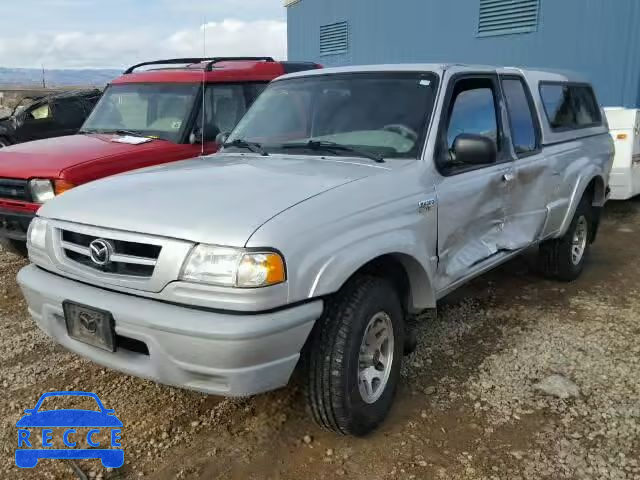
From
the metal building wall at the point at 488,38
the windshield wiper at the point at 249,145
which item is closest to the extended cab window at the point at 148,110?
the windshield wiper at the point at 249,145

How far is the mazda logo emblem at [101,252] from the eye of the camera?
2.63 metres

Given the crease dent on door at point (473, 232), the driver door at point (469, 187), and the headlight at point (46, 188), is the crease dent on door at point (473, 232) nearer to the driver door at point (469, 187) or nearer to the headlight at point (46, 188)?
the driver door at point (469, 187)

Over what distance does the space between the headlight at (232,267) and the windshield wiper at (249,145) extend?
144 cm

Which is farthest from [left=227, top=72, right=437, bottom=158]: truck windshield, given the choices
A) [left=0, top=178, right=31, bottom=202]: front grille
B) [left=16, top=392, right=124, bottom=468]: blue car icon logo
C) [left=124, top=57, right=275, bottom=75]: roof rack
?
[left=124, top=57, right=275, bottom=75]: roof rack

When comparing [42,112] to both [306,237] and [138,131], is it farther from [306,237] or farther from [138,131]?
[306,237]

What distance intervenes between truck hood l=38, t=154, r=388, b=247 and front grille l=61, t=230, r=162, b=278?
3.3 inches

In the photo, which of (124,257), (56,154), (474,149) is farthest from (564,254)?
(56,154)

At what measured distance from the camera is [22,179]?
4980mm

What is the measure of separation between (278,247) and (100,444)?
57.6 inches

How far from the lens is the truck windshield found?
348 cm

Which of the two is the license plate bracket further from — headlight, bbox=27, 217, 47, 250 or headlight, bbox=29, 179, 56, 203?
headlight, bbox=29, 179, 56, 203

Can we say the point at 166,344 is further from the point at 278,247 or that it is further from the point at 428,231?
the point at 428,231

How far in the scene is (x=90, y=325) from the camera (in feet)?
8.65

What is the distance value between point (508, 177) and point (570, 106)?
173 cm
